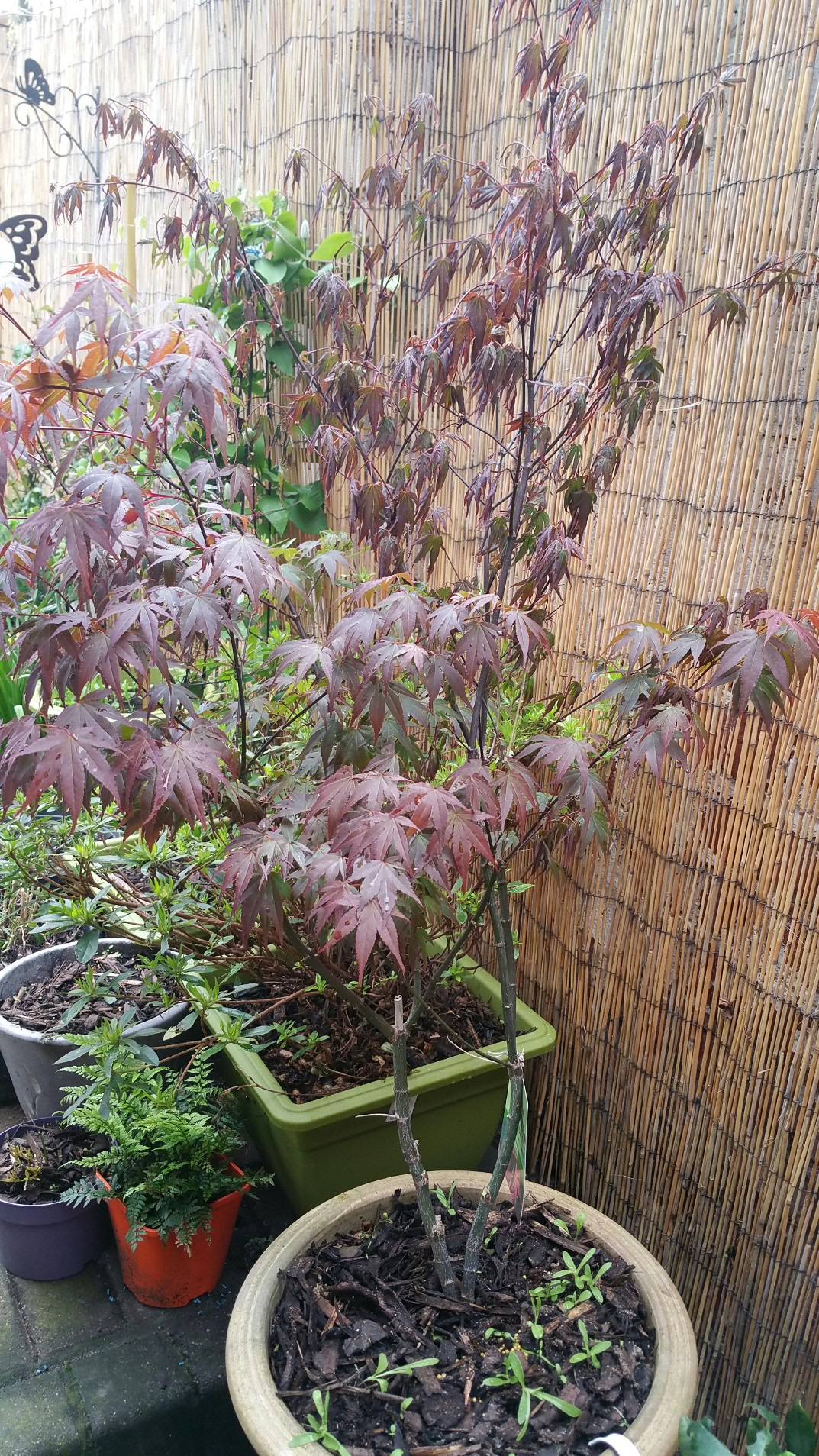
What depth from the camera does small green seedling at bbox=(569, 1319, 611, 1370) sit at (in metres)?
1.29

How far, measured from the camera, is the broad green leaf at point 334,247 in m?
2.32

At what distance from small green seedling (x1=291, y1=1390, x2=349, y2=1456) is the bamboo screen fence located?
0.74 metres

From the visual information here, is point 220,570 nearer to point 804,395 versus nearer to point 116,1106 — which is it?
point 804,395

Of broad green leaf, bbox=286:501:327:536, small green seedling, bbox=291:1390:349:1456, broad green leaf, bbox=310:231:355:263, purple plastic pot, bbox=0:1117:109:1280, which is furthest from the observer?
broad green leaf, bbox=286:501:327:536

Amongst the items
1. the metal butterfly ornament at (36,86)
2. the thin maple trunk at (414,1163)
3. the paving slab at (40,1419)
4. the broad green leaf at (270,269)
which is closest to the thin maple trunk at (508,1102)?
the thin maple trunk at (414,1163)

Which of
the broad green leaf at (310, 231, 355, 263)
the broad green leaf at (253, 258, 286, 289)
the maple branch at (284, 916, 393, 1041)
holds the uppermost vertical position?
the broad green leaf at (310, 231, 355, 263)

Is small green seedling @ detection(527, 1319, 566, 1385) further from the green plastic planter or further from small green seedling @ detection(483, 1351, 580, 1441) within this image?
the green plastic planter

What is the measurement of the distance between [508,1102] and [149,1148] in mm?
645

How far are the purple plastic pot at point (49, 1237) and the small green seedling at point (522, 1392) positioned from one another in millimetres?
844

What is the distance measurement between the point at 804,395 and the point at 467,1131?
139 centimetres

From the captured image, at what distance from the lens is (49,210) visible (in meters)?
4.86

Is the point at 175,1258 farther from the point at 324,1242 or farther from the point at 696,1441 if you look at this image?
the point at 696,1441

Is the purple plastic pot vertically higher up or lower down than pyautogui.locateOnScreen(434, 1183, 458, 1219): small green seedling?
lower down

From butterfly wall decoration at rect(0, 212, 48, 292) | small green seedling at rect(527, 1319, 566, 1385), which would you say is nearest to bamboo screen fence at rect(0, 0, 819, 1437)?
small green seedling at rect(527, 1319, 566, 1385)
